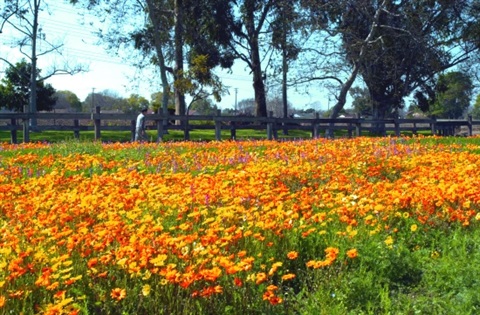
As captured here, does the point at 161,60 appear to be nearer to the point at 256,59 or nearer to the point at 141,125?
the point at 256,59

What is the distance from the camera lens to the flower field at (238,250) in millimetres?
3248

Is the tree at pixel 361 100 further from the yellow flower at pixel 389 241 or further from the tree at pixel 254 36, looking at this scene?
the yellow flower at pixel 389 241

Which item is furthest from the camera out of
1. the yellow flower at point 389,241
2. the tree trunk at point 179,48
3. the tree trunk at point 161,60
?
the tree trunk at point 179,48

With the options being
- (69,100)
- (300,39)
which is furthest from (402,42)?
(69,100)

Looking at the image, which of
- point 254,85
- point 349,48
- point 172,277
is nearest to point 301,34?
point 349,48

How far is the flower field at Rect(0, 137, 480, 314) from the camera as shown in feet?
10.7

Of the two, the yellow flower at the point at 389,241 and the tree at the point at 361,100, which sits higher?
the tree at the point at 361,100

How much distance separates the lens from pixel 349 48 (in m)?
30.9

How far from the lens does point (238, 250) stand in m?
4.00

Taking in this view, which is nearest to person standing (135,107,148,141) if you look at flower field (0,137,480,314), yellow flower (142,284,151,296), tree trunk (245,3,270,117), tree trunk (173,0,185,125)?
Result: flower field (0,137,480,314)

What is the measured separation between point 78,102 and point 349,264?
105755 mm

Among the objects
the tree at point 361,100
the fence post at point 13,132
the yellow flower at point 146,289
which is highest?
the tree at point 361,100

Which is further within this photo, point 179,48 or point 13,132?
point 179,48

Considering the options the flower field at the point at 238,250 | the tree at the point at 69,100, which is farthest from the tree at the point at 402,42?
the tree at the point at 69,100
